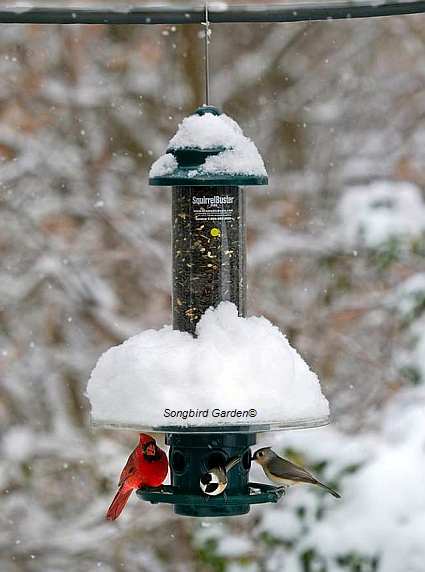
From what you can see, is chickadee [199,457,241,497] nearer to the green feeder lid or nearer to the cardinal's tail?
the cardinal's tail

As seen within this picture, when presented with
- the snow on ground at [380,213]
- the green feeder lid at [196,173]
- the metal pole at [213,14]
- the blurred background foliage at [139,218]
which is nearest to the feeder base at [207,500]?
the green feeder lid at [196,173]

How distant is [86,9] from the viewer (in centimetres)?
284

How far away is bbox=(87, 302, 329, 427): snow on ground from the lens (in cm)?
281

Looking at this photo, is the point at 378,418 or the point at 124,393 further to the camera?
the point at 378,418

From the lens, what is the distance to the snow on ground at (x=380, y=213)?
458 centimetres

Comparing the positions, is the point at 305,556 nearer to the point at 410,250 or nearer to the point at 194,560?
the point at 410,250

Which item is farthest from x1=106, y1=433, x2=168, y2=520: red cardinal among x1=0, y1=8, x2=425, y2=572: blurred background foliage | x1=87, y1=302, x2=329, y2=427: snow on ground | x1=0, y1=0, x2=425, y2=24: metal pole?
x1=0, y1=8, x2=425, y2=572: blurred background foliage

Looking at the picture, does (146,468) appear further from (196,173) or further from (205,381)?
(196,173)

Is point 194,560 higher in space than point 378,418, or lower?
lower

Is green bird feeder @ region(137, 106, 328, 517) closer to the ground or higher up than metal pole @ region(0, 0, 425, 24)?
closer to the ground

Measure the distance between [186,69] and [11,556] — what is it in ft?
6.70

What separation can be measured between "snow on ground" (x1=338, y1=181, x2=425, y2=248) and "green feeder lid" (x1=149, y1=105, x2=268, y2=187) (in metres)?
1.66

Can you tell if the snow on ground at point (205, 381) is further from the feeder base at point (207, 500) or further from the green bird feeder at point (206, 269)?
the feeder base at point (207, 500)

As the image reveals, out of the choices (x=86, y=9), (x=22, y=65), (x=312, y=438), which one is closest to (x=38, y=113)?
(x=22, y=65)
